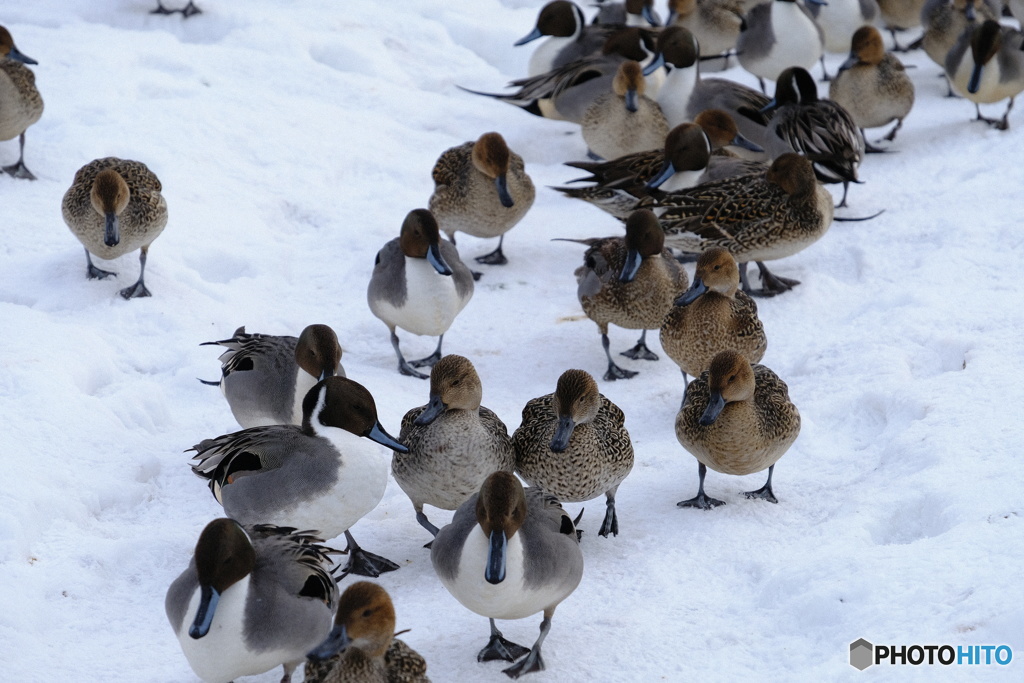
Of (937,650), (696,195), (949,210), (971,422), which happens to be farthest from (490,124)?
(937,650)

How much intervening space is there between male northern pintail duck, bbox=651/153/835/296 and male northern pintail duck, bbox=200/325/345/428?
2554 mm

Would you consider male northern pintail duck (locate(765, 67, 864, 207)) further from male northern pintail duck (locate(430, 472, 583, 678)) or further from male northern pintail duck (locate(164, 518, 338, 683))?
male northern pintail duck (locate(164, 518, 338, 683))

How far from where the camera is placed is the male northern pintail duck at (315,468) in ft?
13.1

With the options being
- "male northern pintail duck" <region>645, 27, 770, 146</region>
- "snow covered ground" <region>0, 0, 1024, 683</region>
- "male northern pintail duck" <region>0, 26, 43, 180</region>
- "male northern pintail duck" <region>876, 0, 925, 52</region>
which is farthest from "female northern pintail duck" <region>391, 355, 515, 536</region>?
"male northern pintail duck" <region>876, 0, 925, 52</region>

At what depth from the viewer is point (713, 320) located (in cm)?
532

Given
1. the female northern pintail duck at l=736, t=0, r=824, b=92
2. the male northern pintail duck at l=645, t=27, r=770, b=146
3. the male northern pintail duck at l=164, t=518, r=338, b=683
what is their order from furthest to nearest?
the female northern pintail duck at l=736, t=0, r=824, b=92, the male northern pintail duck at l=645, t=27, r=770, b=146, the male northern pintail duck at l=164, t=518, r=338, b=683

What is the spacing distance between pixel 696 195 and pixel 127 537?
3.96 metres

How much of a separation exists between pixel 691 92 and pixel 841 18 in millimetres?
2334

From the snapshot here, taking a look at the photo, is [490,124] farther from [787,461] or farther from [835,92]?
[787,461]

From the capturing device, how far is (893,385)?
16.8 feet

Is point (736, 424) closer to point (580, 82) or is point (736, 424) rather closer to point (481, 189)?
point (481, 189)

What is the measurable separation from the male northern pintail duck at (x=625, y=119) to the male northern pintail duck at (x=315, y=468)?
4279 mm

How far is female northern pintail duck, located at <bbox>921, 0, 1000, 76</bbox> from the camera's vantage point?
357 inches

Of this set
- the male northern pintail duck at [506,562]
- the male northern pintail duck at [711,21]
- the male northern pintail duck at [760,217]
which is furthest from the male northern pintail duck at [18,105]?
the male northern pintail duck at [711,21]
